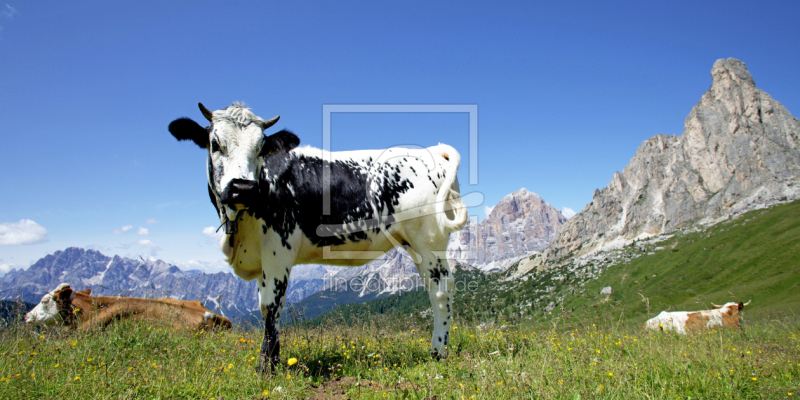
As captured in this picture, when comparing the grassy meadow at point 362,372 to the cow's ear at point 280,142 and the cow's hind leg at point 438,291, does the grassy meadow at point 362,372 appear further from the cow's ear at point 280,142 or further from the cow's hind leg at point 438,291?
the cow's ear at point 280,142

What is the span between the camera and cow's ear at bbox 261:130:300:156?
545cm

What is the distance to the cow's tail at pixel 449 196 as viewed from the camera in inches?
256

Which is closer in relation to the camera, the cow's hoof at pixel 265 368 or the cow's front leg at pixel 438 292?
the cow's hoof at pixel 265 368

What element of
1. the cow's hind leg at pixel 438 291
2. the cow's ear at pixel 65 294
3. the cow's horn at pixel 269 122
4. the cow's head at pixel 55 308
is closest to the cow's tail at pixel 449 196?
the cow's hind leg at pixel 438 291

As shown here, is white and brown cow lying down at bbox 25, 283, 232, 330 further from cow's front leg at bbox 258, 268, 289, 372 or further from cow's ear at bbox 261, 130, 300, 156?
cow's ear at bbox 261, 130, 300, 156

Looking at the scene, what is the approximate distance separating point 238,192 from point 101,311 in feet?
20.5

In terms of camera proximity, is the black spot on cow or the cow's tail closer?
the black spot on cow

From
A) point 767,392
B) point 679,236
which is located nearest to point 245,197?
point 767,392

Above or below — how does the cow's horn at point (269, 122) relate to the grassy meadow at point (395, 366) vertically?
above

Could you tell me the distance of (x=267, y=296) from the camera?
5.03 metres

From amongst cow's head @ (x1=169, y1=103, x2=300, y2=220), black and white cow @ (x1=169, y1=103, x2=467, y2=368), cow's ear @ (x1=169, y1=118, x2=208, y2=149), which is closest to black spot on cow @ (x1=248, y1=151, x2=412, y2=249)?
black and white cow @ (x1=169, y1=103, x2=467, y2=368)

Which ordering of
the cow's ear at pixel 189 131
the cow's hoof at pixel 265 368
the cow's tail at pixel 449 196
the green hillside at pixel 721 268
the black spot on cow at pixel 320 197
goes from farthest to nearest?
the green hillside at pixel 721 268, the cow's tail at pixel 449 196, the cow's ear at pixel 189 131, the black spot on cow at pixel 320 197, the cow's hoof at pixel 265 368

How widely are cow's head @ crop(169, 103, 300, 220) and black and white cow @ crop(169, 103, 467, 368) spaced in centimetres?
1

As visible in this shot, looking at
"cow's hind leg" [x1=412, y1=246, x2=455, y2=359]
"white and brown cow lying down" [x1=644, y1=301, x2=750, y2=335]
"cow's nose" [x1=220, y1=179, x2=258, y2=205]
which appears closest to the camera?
"cow's nose" [x1=220, y1=179, x2=258, y2=205]
